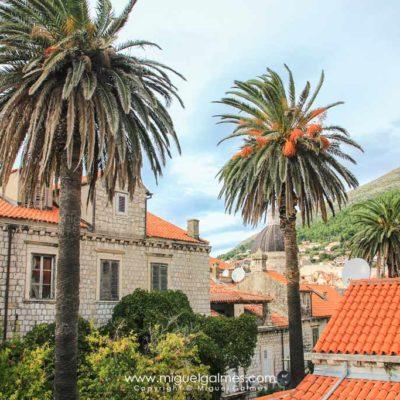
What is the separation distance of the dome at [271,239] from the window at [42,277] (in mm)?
36876

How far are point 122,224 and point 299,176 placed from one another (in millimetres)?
9288

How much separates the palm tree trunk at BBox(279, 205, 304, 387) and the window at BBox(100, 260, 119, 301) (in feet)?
27.8

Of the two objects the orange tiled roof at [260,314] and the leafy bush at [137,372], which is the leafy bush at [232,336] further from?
the orange tiled roof at [260,314]

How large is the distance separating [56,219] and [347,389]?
15715 mm

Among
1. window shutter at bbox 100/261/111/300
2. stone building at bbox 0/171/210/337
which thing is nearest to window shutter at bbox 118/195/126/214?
stone building at bbox 0/171/210/337

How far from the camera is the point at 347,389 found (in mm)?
12156

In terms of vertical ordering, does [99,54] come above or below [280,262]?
above

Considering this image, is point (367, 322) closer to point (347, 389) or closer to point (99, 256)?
point (347, 389)

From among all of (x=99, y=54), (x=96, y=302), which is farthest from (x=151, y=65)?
(x=96, y=302)

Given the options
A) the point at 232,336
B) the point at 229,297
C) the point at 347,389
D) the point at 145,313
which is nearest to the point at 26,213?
the point at 145,313

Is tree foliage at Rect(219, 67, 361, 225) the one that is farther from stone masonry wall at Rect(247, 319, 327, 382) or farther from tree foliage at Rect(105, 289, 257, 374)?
stone masonry wall at Rect(247, 319, 327, 382)

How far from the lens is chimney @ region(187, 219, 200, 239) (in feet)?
102

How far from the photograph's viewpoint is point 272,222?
5878cm

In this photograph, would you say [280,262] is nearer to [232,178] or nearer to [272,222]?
[272,222]
